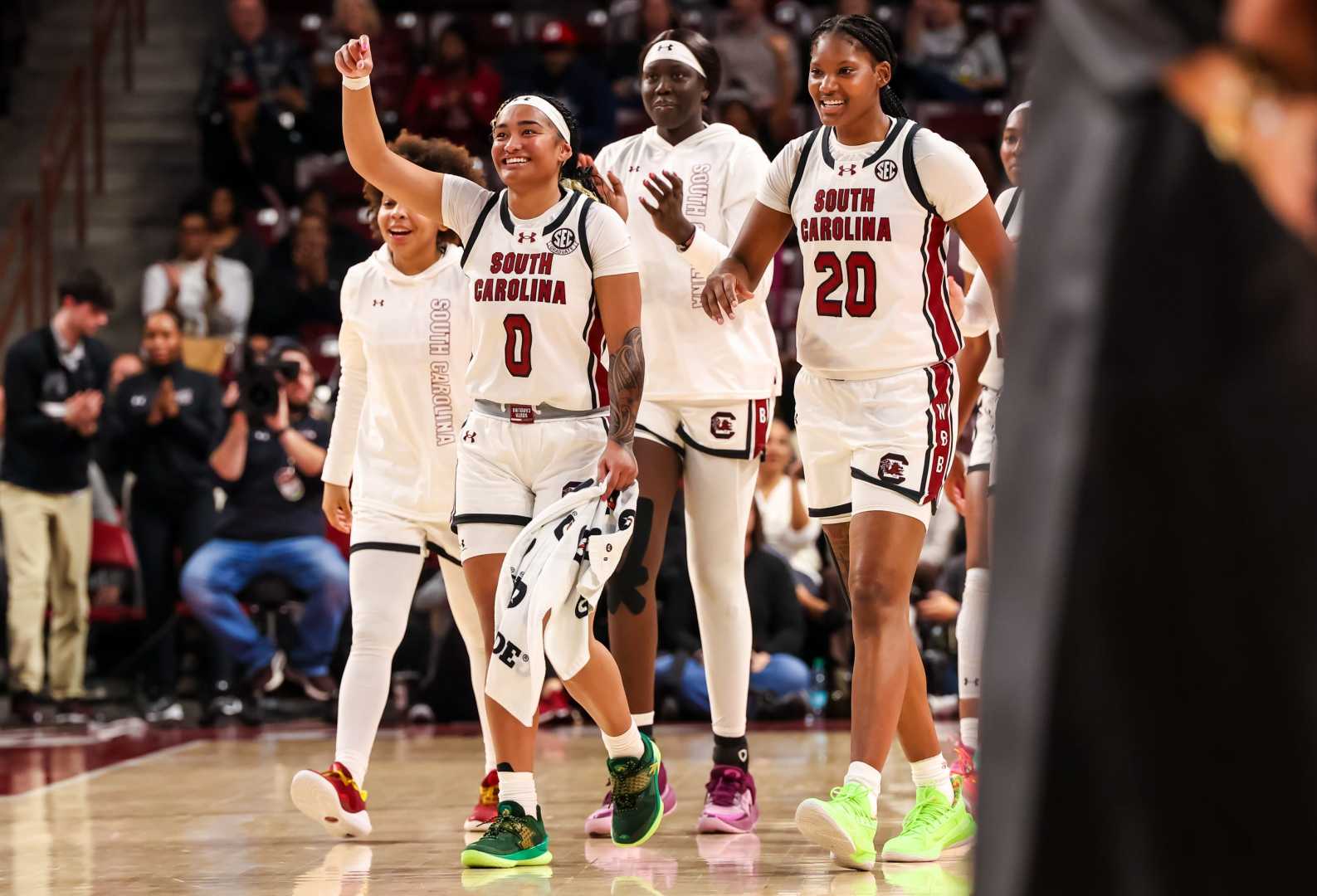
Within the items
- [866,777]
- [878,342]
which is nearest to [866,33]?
[878,342]

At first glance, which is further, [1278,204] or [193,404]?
[193,404]

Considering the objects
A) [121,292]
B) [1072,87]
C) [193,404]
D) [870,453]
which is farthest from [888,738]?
[121,292]

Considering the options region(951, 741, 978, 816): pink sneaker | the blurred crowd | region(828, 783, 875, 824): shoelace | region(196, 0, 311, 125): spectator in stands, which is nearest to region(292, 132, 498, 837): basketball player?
region(828, 783, 875, 824): shoelace

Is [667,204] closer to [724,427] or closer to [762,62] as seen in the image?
[724,427]

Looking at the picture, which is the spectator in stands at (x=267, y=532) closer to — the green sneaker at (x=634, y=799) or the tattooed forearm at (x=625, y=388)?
the green sneaker at (x=634, y=799)

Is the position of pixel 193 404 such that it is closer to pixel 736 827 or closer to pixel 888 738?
pixel 736 827

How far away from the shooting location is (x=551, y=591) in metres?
4.59

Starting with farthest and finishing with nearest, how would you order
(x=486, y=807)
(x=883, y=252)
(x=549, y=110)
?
(x=486, y=807) → (x=549, y=110) → (x=883, y=252)

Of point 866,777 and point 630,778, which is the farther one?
point 630,778

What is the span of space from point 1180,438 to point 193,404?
351 inches

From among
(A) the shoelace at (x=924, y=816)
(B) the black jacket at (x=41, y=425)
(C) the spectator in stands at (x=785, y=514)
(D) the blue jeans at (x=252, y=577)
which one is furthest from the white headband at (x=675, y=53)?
(B) the black jacket at (x=41, y=425)

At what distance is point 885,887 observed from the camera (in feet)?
14.2

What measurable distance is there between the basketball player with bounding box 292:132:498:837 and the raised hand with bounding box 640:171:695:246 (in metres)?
0.81

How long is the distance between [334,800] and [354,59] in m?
2.12
